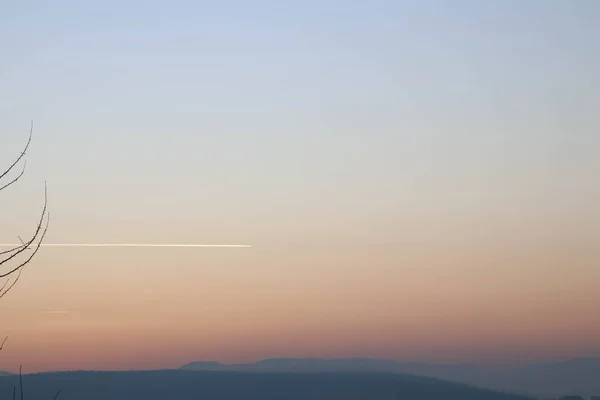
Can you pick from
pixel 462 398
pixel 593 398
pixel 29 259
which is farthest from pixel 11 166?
pixel 462 398

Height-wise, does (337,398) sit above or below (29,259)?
above

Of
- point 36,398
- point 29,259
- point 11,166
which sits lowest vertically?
point 29,259

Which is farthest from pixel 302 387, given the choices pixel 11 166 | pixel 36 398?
pixel 11 166

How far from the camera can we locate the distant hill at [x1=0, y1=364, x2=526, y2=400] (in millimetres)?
175000

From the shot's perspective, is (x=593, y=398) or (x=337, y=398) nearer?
(x=593, y=398)

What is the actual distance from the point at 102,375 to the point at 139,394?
851 centimetres

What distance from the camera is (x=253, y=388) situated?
19425cm

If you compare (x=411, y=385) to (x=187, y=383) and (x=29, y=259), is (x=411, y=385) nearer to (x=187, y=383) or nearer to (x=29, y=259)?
(x=187, y=383)

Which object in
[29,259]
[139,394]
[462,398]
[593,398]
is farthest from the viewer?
[139,394]

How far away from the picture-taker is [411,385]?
179375 mm

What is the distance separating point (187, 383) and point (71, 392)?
24492 mm

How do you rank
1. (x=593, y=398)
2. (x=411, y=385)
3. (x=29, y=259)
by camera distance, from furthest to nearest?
1. (x=411, y=385)
2. (x=593, y=398)
3. (x=29, y=259)

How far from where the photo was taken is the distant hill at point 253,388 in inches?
6890

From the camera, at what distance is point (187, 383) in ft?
652
